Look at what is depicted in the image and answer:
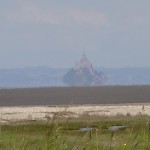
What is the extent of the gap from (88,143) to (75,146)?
20 centimetres

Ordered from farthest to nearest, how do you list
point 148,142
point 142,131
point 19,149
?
point 142,131 → point 148,142 → point 19,149

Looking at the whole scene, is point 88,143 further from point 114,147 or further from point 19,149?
point 114,147

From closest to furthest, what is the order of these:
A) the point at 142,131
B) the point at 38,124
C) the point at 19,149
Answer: the point at 19,149
the point at 142,131
the point at 38,124

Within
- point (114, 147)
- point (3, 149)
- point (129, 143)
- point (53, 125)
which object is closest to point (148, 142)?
point (129, 143)

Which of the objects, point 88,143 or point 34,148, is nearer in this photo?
point 88,143

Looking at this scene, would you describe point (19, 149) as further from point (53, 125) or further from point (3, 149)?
point (3, 149)

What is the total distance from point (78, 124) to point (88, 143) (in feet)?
134

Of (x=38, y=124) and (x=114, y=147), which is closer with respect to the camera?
(x=114, y=147)

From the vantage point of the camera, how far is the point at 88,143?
24.4ft

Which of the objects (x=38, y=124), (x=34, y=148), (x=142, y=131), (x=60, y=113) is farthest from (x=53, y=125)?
(x=38, y=124)

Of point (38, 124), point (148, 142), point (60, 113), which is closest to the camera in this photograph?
point (60, 113)

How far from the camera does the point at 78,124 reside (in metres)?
48.2

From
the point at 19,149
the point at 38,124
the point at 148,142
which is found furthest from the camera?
the point at 38,124

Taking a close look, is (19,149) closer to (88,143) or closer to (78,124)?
(88,143)
